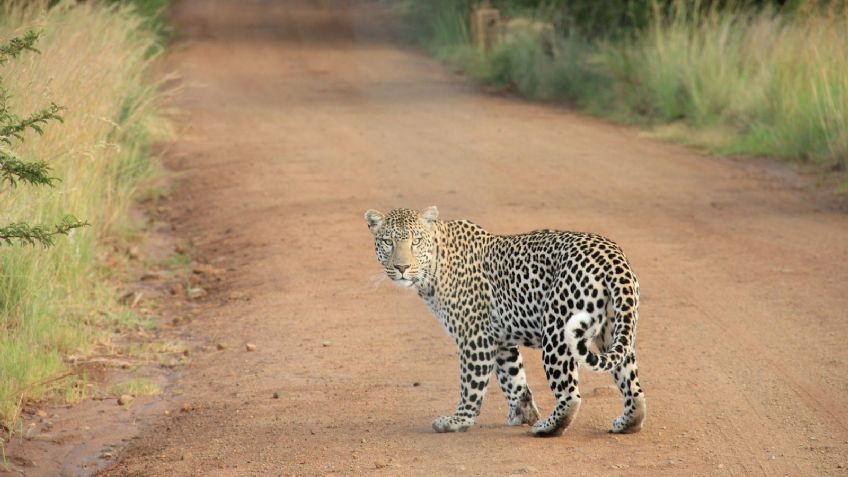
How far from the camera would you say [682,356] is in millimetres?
8344

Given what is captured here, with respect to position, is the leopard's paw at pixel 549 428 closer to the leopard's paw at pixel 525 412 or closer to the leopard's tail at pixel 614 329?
the leopard's paw at pixel 525 412

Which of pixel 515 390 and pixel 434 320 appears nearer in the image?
pixel 515 390

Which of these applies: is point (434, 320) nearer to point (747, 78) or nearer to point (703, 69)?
point (747, 78)

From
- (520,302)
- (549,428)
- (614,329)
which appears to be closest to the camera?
(614,329)

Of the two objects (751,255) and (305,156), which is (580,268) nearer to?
(751,255)

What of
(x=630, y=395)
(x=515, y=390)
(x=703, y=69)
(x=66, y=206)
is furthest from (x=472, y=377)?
(x=703, y=69)

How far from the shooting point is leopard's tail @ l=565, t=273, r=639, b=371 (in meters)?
6.12

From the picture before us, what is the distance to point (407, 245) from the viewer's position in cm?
702

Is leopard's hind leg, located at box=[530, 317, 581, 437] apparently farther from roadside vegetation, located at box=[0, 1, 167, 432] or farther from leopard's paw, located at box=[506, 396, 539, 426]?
roadside vegetation, located at box=[0, 1, 167, 432]

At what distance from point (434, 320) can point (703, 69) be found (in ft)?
32.4

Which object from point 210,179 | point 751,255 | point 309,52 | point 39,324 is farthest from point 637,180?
point 309,52

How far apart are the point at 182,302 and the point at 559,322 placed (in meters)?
5.24

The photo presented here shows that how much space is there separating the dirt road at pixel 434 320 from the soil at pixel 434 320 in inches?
0.9

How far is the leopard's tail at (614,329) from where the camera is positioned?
241 inches
